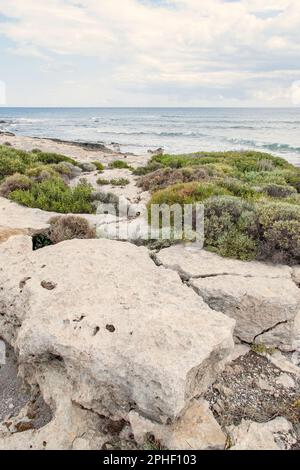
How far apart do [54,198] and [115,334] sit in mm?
6855

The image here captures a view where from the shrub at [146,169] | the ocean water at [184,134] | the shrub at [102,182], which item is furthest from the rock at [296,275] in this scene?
the ocean water at [184,134]

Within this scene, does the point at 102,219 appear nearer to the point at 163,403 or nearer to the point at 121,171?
the point at 163,403

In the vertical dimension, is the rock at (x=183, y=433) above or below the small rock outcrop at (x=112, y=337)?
below

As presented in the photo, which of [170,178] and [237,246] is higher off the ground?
[170,178]

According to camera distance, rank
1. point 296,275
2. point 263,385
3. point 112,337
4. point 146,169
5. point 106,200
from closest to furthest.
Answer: point 112,337, point 263,385, point 296,275, point 106,200, point 146,169

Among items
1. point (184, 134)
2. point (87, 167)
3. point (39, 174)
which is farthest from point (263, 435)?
point (184, 134)

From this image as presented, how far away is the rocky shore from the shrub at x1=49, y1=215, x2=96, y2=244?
4.37 feet

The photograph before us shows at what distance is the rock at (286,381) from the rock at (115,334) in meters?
0.97

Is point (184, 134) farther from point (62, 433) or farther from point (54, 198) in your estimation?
point (62, 433)

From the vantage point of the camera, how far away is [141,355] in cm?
403

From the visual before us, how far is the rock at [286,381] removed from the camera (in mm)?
4922

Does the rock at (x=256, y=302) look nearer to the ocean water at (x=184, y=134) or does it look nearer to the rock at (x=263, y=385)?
the rock at (x=263, y=385)

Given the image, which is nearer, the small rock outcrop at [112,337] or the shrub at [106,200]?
the small rock outcrop at [112,337]

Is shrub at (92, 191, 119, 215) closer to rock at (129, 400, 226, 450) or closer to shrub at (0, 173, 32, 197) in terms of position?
shrub at (0, 173, 32, 197)
